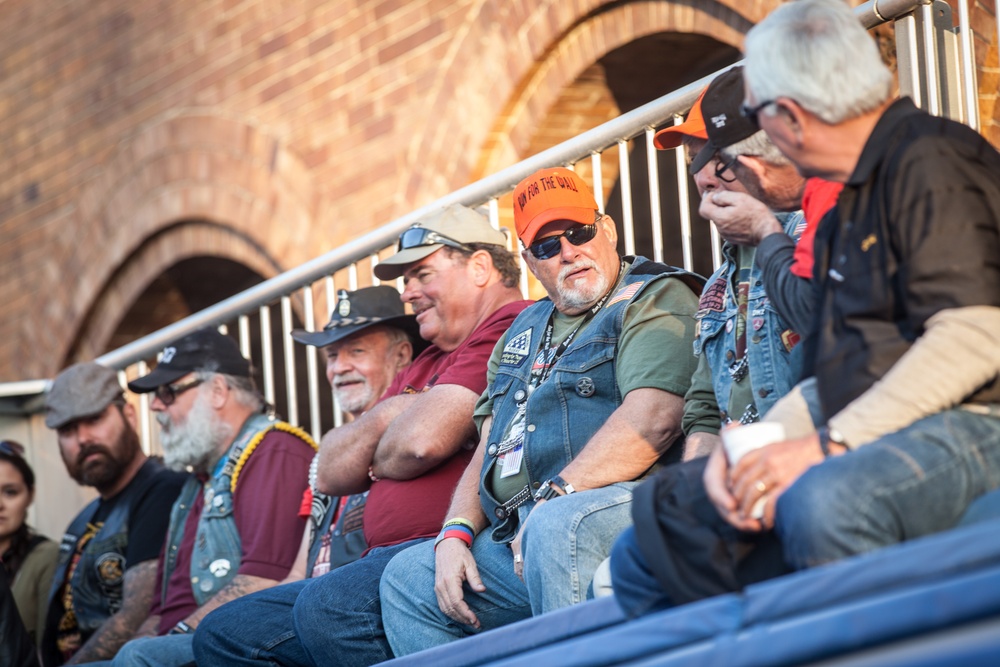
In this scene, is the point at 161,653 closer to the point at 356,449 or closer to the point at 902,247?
the point at 356,449

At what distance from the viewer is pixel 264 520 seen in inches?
207

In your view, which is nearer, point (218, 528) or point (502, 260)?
point (502, 260)

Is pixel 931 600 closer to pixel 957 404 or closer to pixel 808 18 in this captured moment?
pixel 957 404

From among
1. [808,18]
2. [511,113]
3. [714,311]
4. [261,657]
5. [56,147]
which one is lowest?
[261,657]

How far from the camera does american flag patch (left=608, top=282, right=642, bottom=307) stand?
4.10 m

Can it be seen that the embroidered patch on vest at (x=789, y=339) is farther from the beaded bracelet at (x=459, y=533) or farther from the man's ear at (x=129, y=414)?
the man's ear at (x=129, y=414)

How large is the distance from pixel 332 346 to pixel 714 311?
2.18 m

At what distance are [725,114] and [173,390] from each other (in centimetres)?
319

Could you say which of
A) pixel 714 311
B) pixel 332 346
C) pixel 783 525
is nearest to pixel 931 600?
pixel 783 525

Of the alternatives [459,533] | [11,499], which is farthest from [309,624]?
[11,499]

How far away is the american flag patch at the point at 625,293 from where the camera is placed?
4102mm

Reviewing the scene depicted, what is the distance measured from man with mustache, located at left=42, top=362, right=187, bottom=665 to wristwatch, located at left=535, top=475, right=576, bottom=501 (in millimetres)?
2402

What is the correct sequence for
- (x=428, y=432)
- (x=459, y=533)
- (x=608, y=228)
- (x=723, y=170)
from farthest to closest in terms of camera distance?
(x=428, y=432) < (x=608, y=228) < (x=459, y=533) < (x=723, y=170)

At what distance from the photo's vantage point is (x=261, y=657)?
14.8 feet
